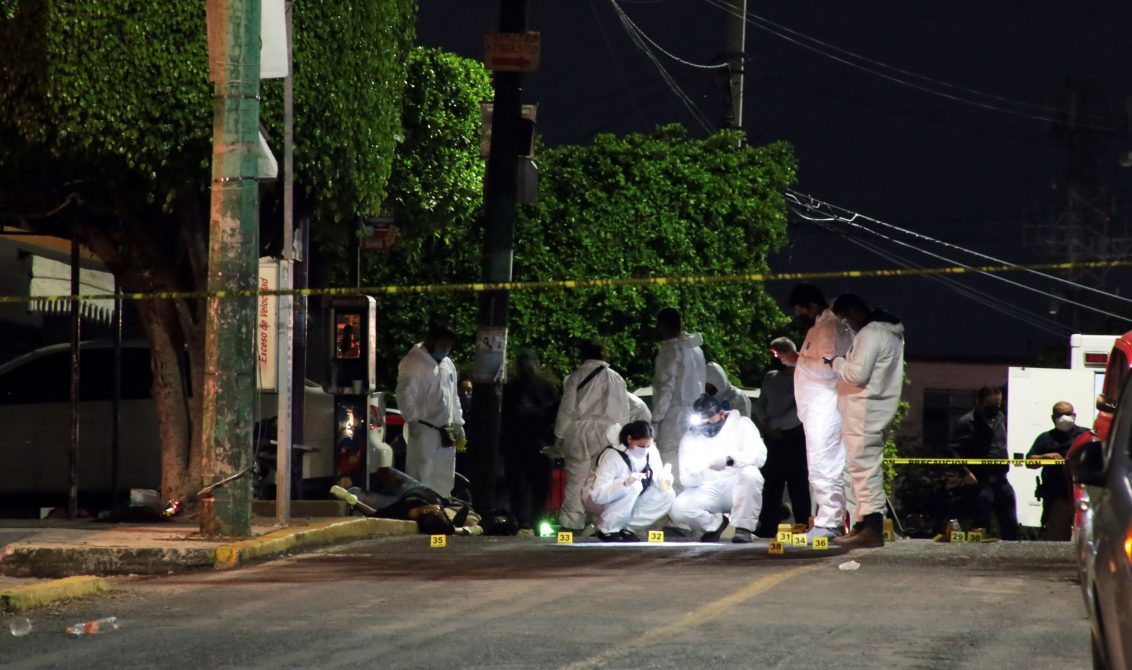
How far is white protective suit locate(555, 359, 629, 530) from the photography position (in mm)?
16375

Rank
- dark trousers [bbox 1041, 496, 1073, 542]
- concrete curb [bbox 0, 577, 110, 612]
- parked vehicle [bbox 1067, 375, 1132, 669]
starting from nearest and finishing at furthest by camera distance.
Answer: parked vehicle [bbox 1067, 375, 1132, 669]
concrete curb [bbox 0, 577, 110, 612]
dark trousers [bbox 1041, 496, 1073, 542]

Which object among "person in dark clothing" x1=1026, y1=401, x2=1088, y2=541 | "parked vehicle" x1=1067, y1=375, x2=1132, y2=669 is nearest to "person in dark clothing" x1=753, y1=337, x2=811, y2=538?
"person in dark clothing" x1=1026, y1=401, x2=1088, y2=541

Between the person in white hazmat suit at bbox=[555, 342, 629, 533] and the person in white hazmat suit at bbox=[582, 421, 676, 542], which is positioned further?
the person in white hazmat suit at bbox=[555, 342, 629, 533]

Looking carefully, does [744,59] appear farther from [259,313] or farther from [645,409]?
[259,313]

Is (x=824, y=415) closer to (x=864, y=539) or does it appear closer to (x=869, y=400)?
(x=869, y=400)

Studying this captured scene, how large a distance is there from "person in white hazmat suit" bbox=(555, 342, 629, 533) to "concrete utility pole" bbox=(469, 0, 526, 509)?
6.87 feet

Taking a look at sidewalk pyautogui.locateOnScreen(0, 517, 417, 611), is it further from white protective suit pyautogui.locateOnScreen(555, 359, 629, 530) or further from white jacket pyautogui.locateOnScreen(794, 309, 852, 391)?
white jacket pyautogui.locateOnScreen(794, 309, 852, 391)

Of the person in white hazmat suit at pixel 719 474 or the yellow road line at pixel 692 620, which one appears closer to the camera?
the yellow road line at pixel 692 620

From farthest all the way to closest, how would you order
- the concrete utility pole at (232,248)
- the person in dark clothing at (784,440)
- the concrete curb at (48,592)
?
the person in dark clothing at (784,440)
the concrete utility pole at (232,248)
the concrete curb at (48,592)

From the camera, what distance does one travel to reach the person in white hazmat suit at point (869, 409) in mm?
13719

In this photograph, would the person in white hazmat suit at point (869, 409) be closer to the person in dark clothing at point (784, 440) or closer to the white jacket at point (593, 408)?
the person in dark clothing at point (784, 440)

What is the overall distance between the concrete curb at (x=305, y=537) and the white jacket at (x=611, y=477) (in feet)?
5.90

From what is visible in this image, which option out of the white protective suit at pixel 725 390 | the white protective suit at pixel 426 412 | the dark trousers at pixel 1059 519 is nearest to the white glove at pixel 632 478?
the white protective suit at pixel 725 390

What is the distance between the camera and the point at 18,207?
1634 centimetres
